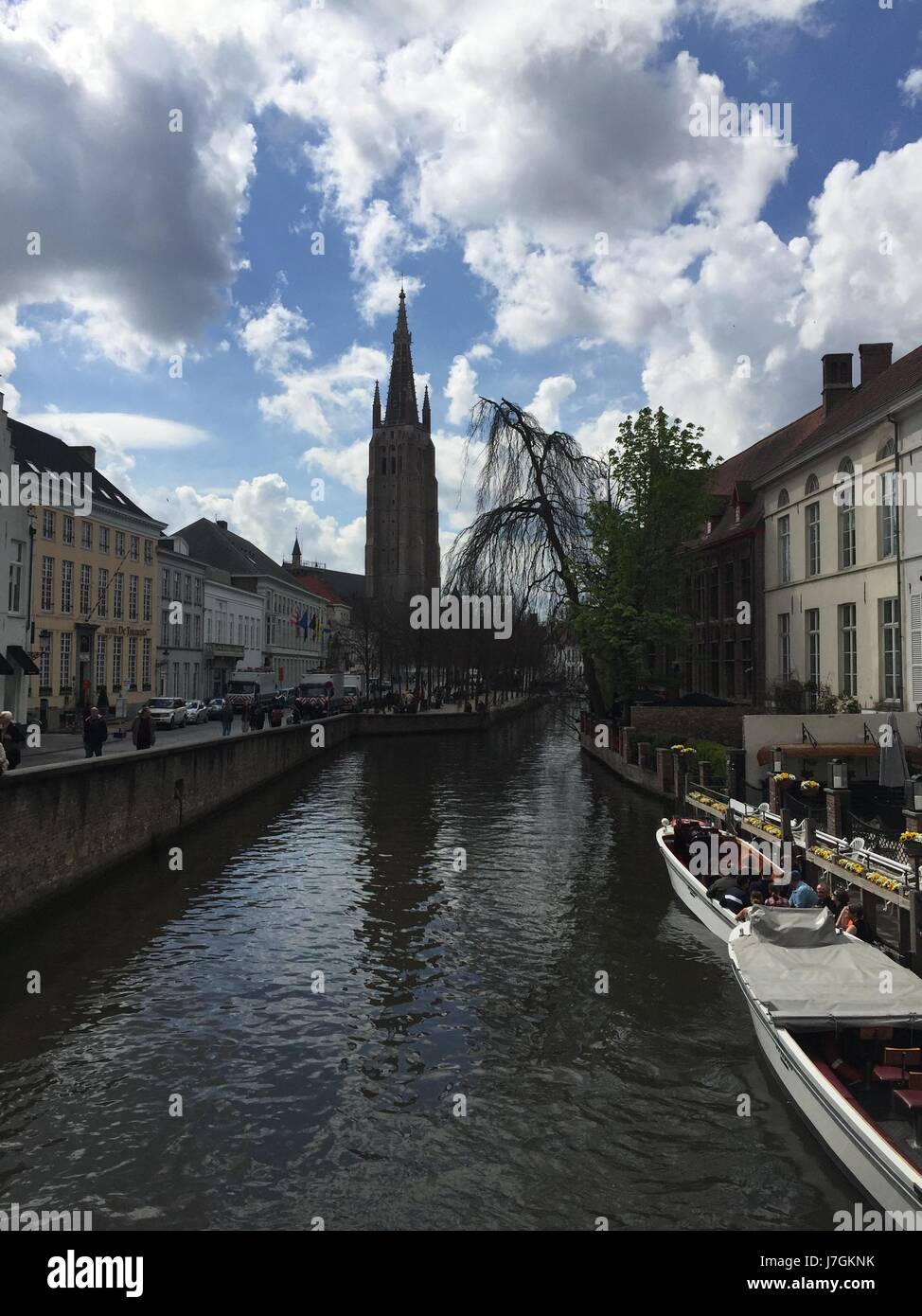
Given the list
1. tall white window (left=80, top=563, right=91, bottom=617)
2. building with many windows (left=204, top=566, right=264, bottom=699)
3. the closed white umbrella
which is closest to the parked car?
tall white window (left=80, top=563, right=91, bottom=617)

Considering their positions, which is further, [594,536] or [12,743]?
[594,536]

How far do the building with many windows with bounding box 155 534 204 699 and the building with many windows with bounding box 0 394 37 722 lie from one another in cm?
1690

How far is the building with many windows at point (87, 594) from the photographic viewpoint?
42312 mm

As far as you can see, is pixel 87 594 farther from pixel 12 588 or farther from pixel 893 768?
pixel 893 768

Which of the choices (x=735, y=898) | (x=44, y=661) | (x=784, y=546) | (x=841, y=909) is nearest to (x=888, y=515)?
(x=784, y=546)

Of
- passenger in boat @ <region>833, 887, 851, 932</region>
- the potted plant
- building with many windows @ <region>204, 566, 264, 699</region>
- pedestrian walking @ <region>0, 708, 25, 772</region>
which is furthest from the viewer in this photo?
building with many windows @ <region>204, 566, 264, 699</region>

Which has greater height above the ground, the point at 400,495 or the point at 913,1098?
the point at 400,495

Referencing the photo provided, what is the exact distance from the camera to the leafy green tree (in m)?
35.7

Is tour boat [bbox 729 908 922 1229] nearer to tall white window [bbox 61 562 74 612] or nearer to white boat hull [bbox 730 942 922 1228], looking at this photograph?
white boat hull [bbox 730 942 922 1228]

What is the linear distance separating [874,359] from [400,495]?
11037 centimetres

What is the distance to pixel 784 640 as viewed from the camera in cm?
3600

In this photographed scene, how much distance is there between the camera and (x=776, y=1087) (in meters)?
8.96
